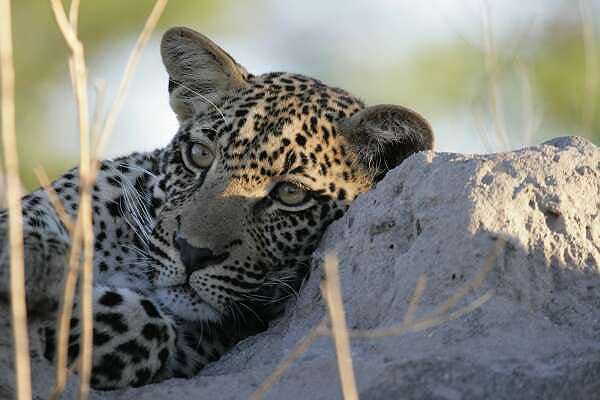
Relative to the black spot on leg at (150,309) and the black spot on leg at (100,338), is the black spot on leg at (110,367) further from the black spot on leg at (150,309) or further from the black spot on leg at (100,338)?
the black spot on leg at (150,309)

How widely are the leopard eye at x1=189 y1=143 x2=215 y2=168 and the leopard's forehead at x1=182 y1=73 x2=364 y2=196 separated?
0.18 feet

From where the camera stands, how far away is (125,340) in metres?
5.45

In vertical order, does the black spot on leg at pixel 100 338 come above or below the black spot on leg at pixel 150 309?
below

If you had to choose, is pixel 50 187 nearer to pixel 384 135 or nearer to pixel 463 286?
pixel 463 286

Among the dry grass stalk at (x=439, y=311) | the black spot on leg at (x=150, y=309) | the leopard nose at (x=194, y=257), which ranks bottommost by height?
the dry grass stalk at (x=439, y=311)

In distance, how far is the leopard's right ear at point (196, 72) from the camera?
701 centimetres

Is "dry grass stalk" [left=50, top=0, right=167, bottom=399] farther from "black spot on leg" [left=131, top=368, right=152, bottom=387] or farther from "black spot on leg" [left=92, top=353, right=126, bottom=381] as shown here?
"black spot on leg" [left=131, top=368, right=152, bottom=387]

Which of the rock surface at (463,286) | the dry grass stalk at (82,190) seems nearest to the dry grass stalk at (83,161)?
the dry grass stalk at (82,190)

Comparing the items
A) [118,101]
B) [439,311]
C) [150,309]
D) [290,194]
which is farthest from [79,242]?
[290,194]

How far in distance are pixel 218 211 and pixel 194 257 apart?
11.8 inches

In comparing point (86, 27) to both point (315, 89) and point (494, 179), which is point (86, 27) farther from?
point (494, 179)

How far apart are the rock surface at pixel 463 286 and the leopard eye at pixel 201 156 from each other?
39.3 inches

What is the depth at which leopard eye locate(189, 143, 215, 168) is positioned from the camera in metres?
6.54

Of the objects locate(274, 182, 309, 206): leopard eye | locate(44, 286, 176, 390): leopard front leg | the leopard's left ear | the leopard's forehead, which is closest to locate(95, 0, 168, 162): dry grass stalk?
locate(44, 286, 176, 390): leopard front leg
